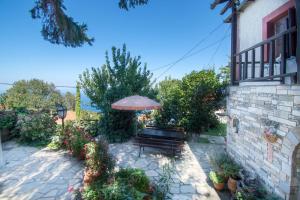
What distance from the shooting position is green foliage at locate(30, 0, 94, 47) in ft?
18.6

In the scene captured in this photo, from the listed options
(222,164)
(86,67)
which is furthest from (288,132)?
(86,67)

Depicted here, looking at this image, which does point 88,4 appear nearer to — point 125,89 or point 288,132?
point 125,89

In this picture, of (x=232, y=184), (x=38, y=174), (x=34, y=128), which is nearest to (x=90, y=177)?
(x=38, y=174)

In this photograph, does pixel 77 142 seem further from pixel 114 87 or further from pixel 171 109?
pixel 171 109

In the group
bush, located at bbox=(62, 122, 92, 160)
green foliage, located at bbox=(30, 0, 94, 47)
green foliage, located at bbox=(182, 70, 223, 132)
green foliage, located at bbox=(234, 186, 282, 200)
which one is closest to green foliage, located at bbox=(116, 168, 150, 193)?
green foliage, located at bbox=(234, 186, 282, 200)

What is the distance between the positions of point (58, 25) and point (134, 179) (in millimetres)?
5372

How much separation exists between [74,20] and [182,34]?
11160mm

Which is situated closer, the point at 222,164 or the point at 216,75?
the point at 222,164

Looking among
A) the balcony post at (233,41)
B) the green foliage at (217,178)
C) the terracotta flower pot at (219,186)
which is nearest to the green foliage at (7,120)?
the green foliage at (217,178)

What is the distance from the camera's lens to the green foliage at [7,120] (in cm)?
833

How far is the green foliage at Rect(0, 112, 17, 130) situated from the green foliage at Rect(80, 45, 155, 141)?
3843 mm

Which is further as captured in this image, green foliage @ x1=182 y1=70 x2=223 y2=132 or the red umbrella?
green foliage @ x1=182 y1=70 x2=223 y2=132

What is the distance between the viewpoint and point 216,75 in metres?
8.35

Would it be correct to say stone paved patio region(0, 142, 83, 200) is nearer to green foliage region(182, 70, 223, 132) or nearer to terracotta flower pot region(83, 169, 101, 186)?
terracotta flower pot region(83, 169, 101, 186)
